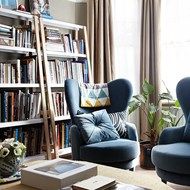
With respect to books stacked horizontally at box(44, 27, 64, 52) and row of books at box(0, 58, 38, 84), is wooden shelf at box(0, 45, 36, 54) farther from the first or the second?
books stacked horizontally at box(44, 27, 64, 52)

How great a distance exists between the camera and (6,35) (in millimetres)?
2967

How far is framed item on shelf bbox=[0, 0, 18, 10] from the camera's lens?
3.09m

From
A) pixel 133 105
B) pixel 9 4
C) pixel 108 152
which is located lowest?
pixel 108 152

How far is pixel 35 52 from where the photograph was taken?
320 centimetres

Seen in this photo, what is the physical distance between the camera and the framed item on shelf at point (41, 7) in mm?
3389

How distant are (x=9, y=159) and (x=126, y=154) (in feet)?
4.19

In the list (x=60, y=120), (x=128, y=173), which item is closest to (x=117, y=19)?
(x=60, y=120)

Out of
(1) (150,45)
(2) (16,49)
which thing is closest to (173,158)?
(2) (16,49)

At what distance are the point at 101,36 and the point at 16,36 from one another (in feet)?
4.16

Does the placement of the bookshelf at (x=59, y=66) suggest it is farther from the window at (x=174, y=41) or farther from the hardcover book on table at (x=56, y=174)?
the hardcover book on table at (x=56, y=174)

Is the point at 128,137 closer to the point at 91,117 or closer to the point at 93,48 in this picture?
the point at 91,117

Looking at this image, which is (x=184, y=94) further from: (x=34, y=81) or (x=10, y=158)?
(x=10, y=158)

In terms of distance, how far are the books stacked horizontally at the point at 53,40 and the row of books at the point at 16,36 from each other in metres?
0.23

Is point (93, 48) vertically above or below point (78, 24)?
below
